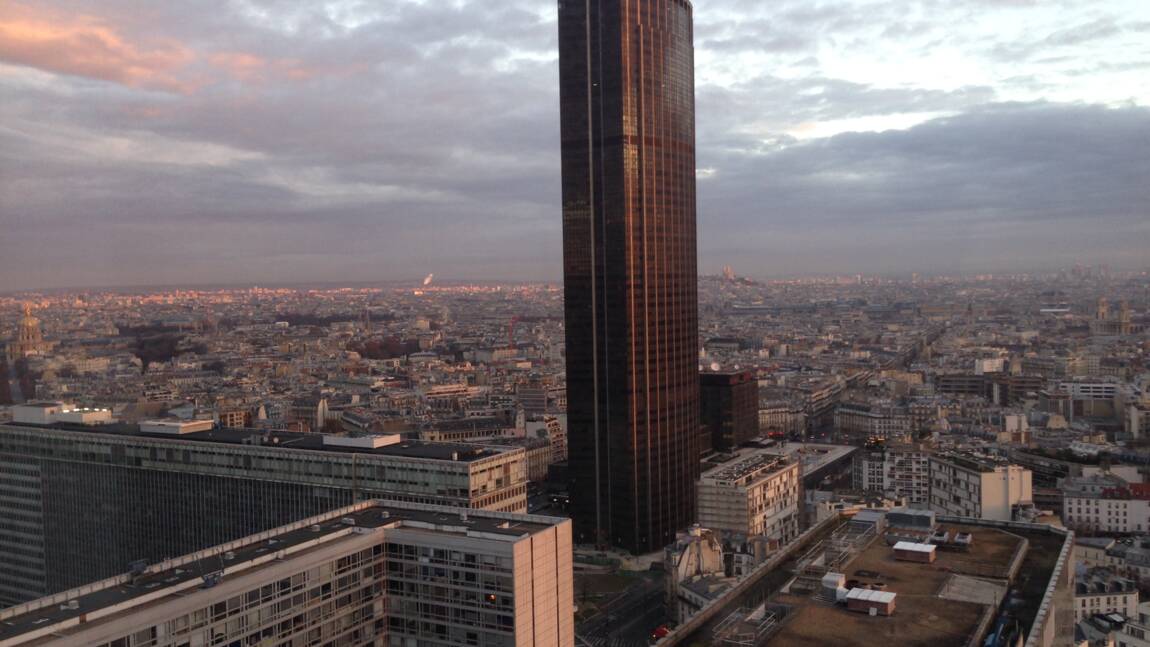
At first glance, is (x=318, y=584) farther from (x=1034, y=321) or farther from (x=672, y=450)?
(x=1034, y=321)

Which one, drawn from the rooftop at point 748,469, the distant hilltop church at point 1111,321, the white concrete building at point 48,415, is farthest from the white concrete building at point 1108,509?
the white concrete building at point 48,415

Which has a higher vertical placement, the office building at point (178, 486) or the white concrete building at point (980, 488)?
the office building at point (178, 486)

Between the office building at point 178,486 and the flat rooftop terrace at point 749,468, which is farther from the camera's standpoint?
the flat rooftop terrace at point 749,468

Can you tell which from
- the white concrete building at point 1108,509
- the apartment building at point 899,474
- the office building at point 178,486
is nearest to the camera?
the office building at point 178,486

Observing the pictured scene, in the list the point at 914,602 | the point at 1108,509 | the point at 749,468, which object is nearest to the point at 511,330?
the point at 749,468

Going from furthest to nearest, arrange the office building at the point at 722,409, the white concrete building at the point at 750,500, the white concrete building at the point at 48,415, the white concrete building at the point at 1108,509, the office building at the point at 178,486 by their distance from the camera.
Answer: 1. the office building at the point at 722,409
2. the white concrete building at the point at 1108,509
3. the white concrete building at the point at 750,500
4. the white concrete building at the point at 48,415
5. the office building at the point at 178,486

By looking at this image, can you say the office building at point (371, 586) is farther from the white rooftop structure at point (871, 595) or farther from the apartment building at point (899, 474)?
the apartment building at point (899, 474)
